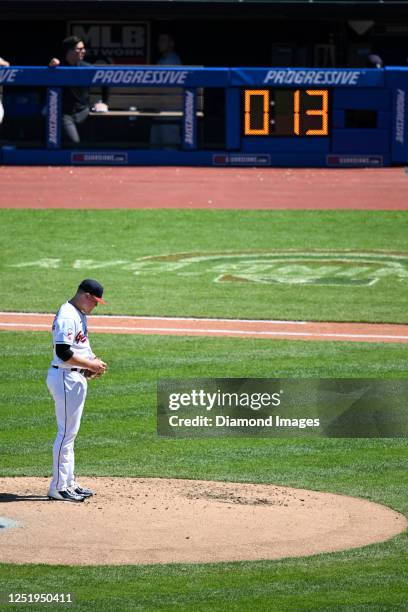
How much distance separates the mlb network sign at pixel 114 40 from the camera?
39344 mm

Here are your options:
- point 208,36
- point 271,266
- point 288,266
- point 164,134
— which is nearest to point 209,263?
point 271,266

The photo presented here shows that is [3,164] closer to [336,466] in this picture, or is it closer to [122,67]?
[122,67]

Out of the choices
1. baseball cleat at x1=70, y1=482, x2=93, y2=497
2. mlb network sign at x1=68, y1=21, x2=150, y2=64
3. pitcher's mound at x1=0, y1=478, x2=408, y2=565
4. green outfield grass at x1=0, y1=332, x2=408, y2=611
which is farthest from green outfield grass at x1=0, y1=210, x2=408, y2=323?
mlb network sign at x1=68, y1=21, x2=150, y2=64

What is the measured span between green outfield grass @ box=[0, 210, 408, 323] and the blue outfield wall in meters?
2.11

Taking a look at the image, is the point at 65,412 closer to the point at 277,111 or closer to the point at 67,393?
the point at 67,393

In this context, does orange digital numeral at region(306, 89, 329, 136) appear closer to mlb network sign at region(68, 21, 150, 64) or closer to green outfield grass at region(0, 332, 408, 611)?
mlb network sign at region(68, 21, 150, 64)

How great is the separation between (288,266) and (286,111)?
645 cm

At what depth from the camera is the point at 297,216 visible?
28.8 meters

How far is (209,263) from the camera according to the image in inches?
984

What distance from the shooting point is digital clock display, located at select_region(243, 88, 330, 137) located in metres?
29.9

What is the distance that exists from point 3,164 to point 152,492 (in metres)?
20.9

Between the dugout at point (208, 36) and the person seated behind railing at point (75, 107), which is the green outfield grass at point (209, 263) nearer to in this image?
the person seated behind railing at point (75, 107)

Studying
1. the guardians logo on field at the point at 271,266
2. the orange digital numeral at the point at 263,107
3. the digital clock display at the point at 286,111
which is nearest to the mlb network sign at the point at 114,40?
the orange digital numeral at the point at 263,107

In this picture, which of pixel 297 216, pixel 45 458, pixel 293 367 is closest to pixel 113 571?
pixel 45 458
